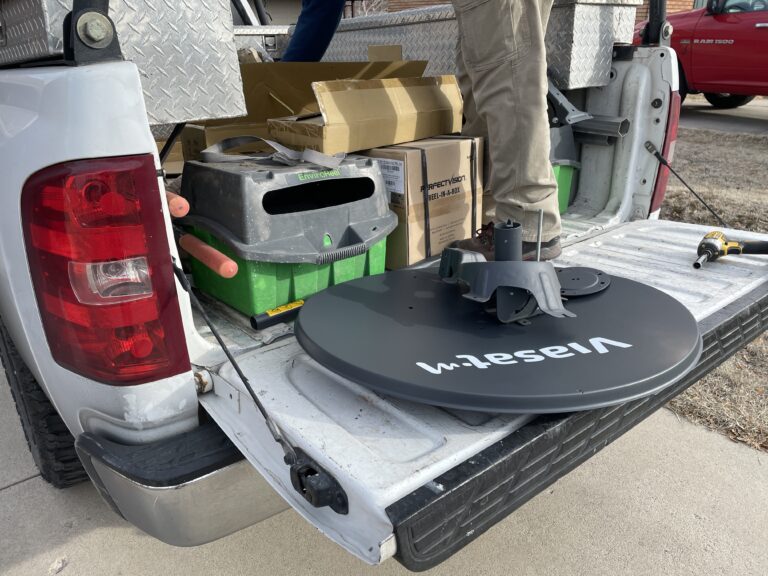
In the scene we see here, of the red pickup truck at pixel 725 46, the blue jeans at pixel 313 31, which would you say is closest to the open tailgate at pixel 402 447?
the blue jeans at pixel 313 31

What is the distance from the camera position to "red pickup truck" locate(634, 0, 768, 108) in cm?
800

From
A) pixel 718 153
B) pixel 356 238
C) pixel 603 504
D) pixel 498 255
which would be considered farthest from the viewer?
pixel 718 153

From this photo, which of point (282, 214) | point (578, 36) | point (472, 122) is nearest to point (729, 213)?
point (578, 36)

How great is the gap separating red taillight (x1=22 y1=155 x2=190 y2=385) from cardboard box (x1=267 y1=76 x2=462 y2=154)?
2.91ft

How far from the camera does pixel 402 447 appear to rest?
112cm

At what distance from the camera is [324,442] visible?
3.69ft

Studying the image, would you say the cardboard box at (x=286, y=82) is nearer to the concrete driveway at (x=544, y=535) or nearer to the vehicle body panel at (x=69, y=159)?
the vehicle body panel at (x=69, y=159)

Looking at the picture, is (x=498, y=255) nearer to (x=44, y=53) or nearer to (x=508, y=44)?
(x=508, y=44)

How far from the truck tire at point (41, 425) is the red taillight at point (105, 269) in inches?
18.4

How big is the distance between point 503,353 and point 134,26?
1022 millimetres

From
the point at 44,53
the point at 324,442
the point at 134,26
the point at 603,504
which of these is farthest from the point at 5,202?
the point at 603,504

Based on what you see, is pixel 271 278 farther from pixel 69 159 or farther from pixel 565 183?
pixel 565 183

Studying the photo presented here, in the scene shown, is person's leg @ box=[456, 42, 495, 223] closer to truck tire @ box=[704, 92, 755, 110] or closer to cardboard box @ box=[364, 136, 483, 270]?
cardboard box @ box=[364, 136, 483, 270]

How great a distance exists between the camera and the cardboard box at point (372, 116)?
1.97 m
